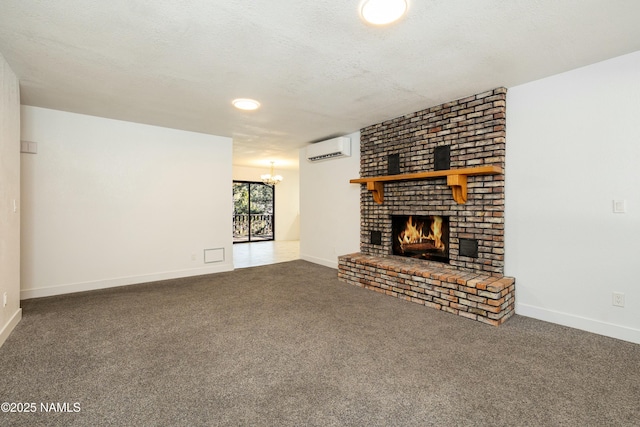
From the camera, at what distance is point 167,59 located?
2543mm

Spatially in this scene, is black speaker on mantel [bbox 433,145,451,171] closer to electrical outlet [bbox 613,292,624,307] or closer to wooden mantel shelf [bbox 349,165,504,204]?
wooden mantel shelf [bbox 349,165,504,204]

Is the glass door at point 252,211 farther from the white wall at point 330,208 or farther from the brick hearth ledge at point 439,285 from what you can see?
the brick hearth ledge at point 439,285

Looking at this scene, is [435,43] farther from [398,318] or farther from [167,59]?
[398,318]

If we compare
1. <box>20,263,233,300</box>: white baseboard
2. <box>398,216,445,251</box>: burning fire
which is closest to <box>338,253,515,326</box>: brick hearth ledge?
<box>398,216,445,251</box>: burning fire

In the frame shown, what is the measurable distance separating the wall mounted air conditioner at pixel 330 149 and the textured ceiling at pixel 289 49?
1.31 meters

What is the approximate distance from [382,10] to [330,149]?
3.31 meters

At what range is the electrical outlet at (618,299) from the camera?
8.33 feet

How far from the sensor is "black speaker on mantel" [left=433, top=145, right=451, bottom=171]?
363 centimetres

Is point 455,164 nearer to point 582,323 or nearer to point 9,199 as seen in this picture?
point 582,323

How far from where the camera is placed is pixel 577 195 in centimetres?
276

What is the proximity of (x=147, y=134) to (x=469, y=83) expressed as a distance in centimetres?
444

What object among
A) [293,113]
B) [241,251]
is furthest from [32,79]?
[241,251]

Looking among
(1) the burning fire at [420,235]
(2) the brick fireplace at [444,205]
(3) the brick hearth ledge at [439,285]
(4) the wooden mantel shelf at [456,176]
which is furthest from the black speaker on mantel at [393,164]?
(3) the brick hearth ledge at [439,285]

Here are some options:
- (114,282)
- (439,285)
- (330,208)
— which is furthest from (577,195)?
(114,282)
